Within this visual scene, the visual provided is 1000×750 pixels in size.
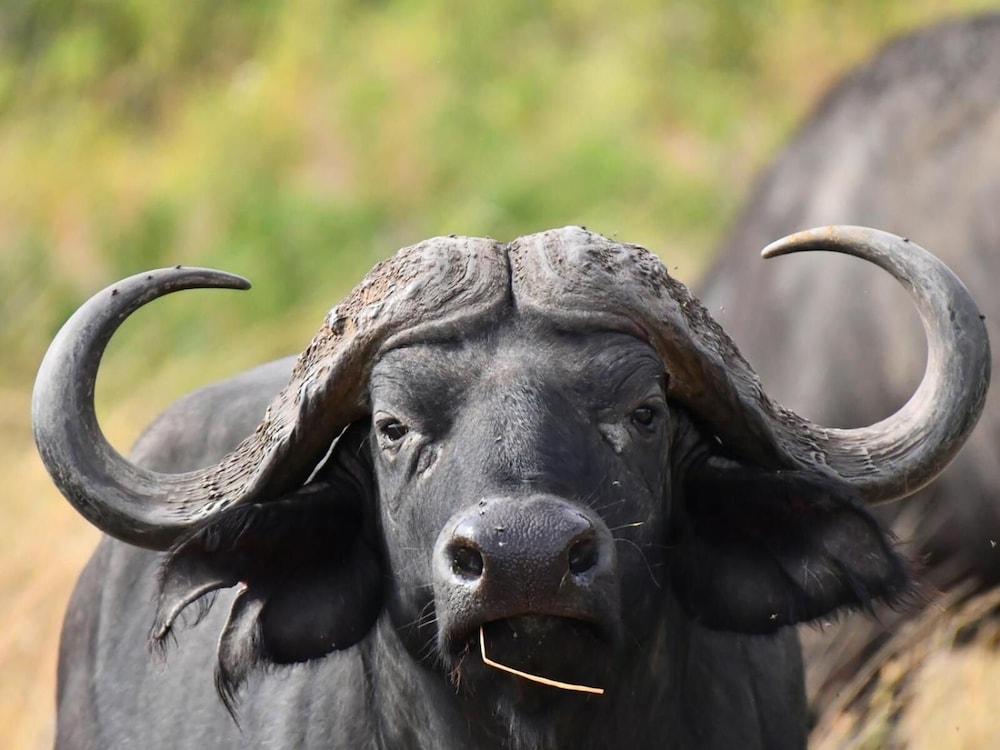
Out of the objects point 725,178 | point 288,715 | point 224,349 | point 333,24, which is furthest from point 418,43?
point 288,715

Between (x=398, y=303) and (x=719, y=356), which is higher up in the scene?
(x=398, y=303)

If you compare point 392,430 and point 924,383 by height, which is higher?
point 392,430

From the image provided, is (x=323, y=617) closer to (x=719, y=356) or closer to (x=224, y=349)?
(x=719, y=356)

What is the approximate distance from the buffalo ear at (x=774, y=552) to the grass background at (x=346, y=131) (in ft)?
26.2

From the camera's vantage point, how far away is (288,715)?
4.39 m

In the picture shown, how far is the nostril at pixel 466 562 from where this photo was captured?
3.39 metres

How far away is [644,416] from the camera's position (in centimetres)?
382

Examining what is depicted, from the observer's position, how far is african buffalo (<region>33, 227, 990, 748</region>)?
11.9 feet

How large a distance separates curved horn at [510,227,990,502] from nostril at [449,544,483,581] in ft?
1.91

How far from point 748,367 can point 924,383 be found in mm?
384

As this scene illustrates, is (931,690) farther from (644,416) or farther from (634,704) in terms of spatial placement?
(644,416)

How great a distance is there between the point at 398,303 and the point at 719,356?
2.16 feet

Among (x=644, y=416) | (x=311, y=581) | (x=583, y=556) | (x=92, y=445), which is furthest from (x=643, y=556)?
(x=92, y=445)

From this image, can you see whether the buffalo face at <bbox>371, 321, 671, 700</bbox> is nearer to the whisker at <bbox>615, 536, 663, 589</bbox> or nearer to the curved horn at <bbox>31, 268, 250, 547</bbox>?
the whisker at <bbox>615, 536, 663, 589</bbox>
